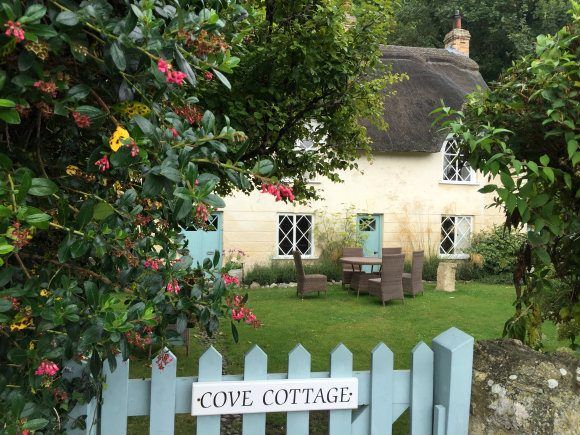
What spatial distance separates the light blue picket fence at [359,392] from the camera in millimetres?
2180

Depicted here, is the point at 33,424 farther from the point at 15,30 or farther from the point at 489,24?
the point at 489,24

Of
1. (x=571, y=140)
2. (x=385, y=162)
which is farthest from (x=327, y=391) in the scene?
(x=385, y=162)

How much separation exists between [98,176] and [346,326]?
673 centimetres

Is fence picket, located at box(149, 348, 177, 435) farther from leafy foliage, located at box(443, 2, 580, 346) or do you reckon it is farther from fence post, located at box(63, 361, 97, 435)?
leafy foliage, located at box(443, 2, 580, 346)

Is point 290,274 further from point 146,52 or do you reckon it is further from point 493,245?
point 146,52

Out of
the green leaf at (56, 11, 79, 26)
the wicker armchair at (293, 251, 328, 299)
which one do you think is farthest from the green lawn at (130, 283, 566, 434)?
the green leaf at (56, 11, 79, 26)

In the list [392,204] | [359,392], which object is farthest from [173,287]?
[392,204]

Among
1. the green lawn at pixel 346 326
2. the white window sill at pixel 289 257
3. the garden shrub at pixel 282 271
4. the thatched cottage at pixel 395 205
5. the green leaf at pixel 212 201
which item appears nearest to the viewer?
the green leaf at pixel 212 201

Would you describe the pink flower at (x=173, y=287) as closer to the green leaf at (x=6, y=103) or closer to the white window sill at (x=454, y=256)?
the green leaf at (x=6, y=103)

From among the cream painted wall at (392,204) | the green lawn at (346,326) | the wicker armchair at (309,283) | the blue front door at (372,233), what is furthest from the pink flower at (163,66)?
the blue front door at (372,233)

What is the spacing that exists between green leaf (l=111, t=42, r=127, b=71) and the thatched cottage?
11.8 m

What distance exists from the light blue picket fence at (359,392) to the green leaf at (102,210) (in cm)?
93

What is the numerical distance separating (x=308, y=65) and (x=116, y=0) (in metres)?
2.82

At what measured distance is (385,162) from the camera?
1493 centimetres
